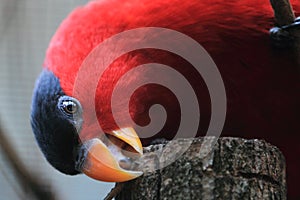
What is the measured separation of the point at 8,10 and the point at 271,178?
0.95 m

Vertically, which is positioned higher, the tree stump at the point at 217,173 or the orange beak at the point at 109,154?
the tree stump at the point at 217,173

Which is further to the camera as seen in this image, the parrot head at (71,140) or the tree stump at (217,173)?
the parrot head at (71,140)

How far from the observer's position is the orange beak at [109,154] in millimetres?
1512

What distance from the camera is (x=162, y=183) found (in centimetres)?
116

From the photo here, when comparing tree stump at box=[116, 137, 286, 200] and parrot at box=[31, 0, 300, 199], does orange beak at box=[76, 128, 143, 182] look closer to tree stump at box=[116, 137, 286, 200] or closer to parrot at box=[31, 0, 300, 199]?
parrot at box=[31, 0, 300, 199]

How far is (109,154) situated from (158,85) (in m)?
0.25

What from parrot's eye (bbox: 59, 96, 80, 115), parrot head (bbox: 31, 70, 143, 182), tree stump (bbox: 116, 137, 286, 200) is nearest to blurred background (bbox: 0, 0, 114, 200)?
parrot head (bbox: 31, 70, 143, 182)

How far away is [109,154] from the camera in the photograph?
5.07 feet

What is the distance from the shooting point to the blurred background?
183cm

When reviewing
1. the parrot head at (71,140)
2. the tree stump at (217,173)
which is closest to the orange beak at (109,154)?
the parrot head at (71,140)

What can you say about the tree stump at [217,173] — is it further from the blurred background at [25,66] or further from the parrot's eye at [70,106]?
the blurred background at [25,66]

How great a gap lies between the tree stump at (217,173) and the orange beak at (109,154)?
0.29 metres

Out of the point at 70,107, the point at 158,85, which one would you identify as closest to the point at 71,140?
the point at 70,107

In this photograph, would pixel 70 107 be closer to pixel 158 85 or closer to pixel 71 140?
pixel 71 140
